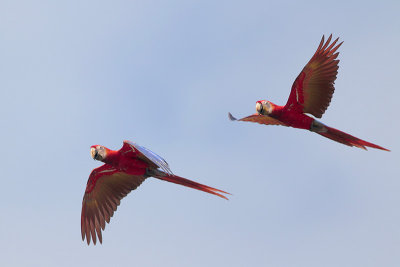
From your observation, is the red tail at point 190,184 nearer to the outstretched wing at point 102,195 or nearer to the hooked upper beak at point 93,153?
the outstretched wing at point 102,195

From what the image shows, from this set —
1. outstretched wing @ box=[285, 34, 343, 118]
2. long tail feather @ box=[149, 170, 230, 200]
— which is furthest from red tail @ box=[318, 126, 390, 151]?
long tail feather @ box=[149, 170, 230, 200]

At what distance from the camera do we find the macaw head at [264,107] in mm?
14664

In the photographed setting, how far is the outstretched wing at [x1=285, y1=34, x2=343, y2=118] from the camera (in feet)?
48.0

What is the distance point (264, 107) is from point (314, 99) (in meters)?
1.18

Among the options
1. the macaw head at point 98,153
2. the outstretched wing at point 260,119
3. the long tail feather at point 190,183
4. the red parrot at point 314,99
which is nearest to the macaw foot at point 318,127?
the red parrot at point 314,99

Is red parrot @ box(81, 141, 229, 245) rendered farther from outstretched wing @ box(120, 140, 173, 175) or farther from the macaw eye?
the macaw eye

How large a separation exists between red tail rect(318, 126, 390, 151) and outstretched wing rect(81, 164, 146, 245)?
426 cm

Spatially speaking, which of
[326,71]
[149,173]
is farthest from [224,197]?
[326,71]

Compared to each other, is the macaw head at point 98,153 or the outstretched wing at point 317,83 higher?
the outstretched wing at point 317,83

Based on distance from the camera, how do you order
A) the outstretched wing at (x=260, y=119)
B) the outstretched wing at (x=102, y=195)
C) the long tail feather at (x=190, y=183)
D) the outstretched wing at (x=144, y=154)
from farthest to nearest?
the outstretched wing at (x=260, y=119), the outstretched wing at (x=102, y=195), the long tail feather at (x=190, y=183), the outstretched wing at (x=144, y=154)

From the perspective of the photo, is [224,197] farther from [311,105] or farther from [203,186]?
[311,105]

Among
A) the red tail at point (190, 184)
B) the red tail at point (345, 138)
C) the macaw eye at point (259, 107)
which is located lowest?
the red tail at point (190, 184)

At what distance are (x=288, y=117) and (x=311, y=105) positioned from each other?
1.93 feet

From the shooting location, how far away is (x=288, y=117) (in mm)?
14914
